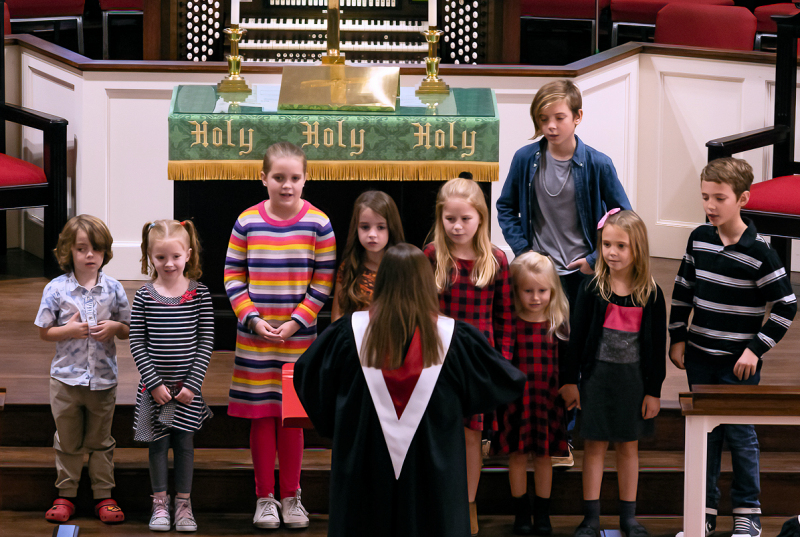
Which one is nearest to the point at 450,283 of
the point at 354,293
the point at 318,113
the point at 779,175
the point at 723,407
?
the point at 354,293

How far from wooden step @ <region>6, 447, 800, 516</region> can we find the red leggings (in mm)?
208

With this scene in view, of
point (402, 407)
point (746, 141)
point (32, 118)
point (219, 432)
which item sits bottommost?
point (219, 432)

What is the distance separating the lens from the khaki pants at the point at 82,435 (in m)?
3.92

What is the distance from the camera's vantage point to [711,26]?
25.1 feet

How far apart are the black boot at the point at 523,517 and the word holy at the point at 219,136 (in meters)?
2.05

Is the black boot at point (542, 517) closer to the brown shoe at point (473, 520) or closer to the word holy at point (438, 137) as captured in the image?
the brown shoe at point (473, 520)

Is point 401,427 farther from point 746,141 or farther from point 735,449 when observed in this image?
point 746,141

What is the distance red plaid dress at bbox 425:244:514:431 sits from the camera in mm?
3775

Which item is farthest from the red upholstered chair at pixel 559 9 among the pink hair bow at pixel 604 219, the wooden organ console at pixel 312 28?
the pink hair bow at pixel 604 219

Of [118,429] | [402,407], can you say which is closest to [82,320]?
[118,429]

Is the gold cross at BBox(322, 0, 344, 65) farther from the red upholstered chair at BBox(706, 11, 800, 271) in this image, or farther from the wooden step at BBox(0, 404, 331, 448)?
the red upholstered chair at BBox(706, 11, 800, 271)

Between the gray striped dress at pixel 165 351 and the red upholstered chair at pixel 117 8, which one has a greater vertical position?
the red upholstered chair at pixel 117 8

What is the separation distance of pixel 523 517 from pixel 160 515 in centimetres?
135

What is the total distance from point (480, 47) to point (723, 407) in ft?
15.3
